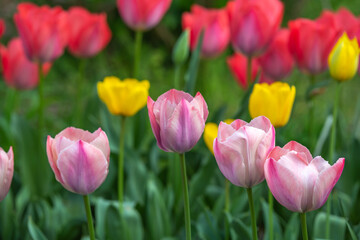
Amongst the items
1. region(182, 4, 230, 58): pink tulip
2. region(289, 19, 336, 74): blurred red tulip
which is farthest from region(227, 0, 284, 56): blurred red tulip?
region(182, 4, 230, 58): pink tulip

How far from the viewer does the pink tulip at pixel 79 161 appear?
72 centimetres

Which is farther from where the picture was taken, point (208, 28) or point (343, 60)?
point (208, 28)

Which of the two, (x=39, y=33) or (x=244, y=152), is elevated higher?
(x=244, y=152)

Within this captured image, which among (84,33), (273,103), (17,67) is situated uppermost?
(273,103)

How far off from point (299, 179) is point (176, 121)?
0.16m

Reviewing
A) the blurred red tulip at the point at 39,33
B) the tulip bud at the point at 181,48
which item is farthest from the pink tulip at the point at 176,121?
the blurred red tulip at the point at 39,33

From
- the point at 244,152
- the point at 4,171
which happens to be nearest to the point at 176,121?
the point at 244,152

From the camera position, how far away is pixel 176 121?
0.72 m

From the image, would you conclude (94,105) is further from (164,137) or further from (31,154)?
(164,137)

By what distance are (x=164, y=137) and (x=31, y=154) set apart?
87 centimetres

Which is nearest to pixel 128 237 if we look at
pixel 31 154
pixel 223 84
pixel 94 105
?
pixel 31 154

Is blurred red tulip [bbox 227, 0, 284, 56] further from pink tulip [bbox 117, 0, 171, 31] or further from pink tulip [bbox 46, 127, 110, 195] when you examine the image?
pink tulip [bbox 46, 127, 110, 195]

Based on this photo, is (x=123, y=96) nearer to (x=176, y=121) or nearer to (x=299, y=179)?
(x=176, y=121)

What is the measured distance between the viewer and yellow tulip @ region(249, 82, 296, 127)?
35.4 inches
